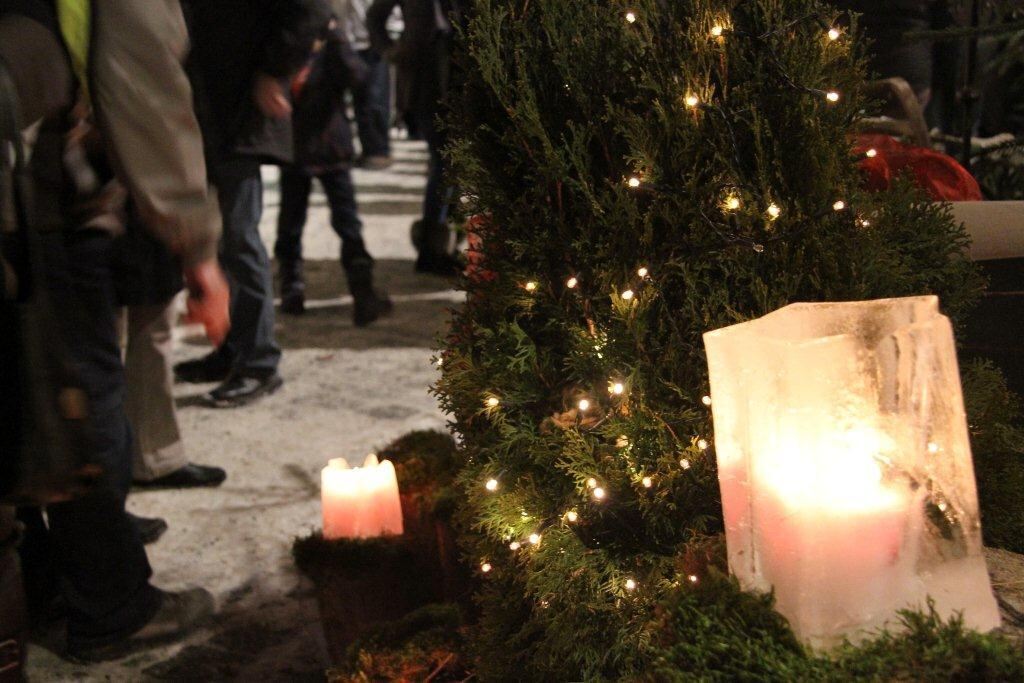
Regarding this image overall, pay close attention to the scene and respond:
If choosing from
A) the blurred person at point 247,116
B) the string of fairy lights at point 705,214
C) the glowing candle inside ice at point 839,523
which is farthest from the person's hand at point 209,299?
the blurred person at point 247,116

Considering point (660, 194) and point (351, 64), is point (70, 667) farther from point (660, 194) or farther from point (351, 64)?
point (351, 64)

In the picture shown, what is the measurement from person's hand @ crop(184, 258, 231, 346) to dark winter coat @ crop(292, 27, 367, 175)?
12.1 feet

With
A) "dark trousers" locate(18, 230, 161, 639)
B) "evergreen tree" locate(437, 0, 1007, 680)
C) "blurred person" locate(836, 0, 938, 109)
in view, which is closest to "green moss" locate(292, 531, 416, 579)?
"dark trousers" locate(18, 230, 161, 639)

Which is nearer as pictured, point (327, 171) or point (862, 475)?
point (862, 475)

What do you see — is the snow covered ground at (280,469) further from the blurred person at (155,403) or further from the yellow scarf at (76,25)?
the yellow scarf at (76,25)

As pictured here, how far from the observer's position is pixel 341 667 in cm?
267

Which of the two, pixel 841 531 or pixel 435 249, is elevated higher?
pixel 841 531

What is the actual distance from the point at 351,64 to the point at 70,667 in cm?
411

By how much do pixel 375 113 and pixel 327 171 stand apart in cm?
713

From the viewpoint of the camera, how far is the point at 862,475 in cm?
158

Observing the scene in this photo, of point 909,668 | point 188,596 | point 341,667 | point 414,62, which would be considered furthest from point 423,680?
point 414,62

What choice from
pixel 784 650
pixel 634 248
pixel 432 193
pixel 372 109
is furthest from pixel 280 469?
pixel 372 109

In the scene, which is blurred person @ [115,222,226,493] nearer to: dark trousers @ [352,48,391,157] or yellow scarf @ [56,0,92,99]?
yellow scarf @ [56,0,92,99]

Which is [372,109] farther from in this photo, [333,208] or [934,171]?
[934,171]
